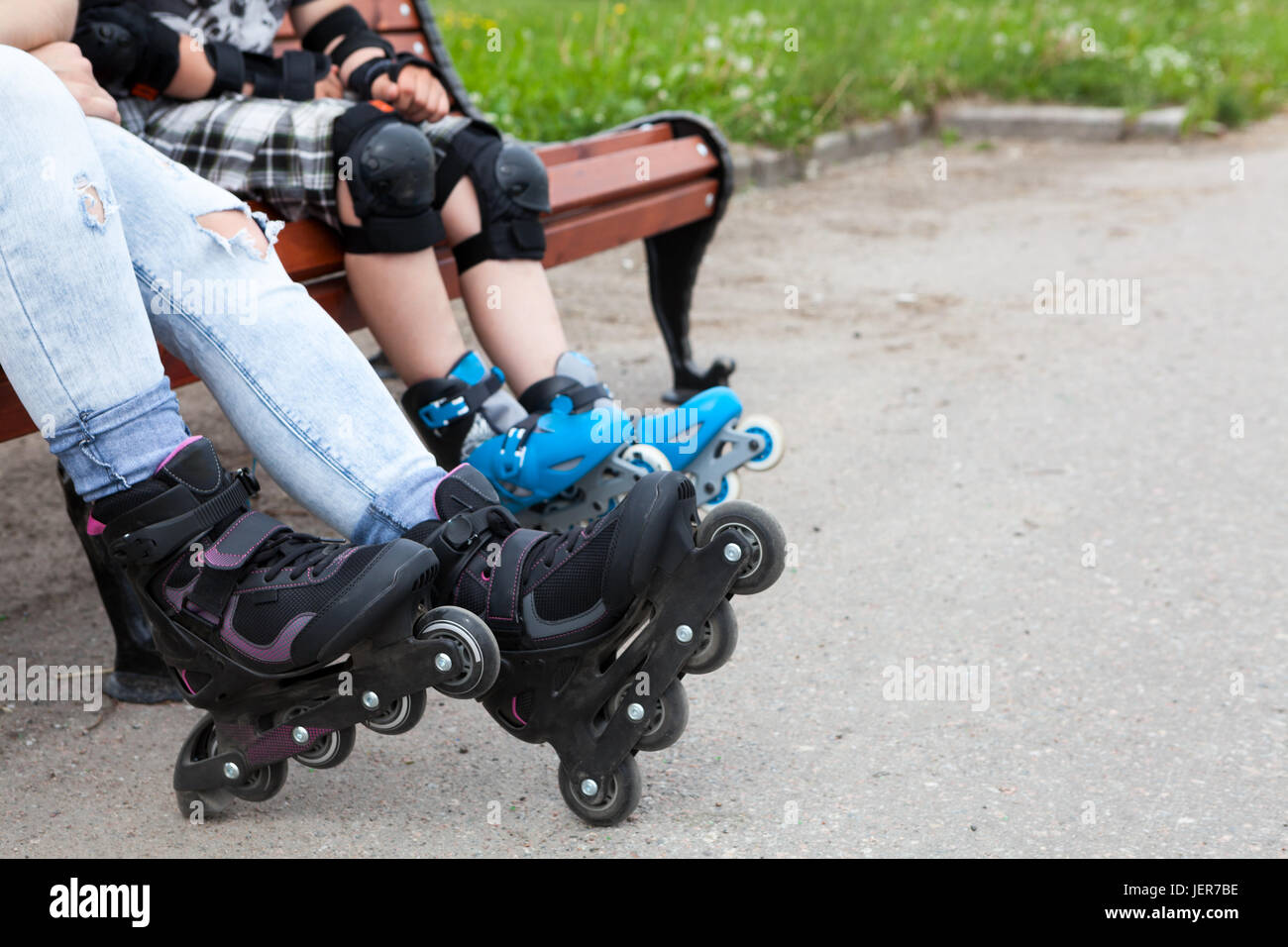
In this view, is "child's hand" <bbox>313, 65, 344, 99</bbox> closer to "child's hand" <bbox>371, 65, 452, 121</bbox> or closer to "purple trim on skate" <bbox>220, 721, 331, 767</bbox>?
"child's hand" <bbox>371, 65, 452, 121</bbox>

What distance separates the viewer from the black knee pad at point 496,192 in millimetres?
2238

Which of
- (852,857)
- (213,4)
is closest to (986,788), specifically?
(852,857)

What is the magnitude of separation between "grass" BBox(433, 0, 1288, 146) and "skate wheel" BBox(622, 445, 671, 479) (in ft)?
11.6

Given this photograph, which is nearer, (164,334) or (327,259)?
(164,334)

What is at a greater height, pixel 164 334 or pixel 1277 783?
pixel 164 334

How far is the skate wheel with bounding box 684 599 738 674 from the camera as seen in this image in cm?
155

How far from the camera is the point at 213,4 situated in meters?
2.26

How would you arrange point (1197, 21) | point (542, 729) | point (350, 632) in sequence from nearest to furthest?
point (350, 632) < point (542, 729) < point (1197, 21)

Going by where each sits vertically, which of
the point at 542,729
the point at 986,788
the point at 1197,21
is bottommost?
the point at 1197,21

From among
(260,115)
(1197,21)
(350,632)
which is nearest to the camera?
(350,632)

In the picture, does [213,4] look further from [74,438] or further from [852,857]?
[852,857]

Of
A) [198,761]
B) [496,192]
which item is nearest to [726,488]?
[496,192]

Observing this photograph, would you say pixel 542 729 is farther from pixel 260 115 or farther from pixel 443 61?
pixel 443 61

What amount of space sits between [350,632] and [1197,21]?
895cm
